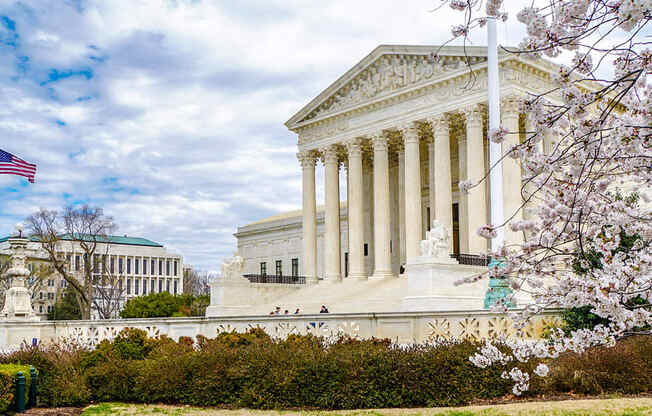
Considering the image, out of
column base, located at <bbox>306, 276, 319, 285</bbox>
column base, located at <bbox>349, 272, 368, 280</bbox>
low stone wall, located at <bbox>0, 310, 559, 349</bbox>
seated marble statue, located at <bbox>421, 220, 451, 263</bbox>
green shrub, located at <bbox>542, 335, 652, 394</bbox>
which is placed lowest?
green shrub, located at <bbox>542, 335, 652, 394</bbox>

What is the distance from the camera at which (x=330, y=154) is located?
54.2m

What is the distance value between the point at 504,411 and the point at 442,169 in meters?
34.0

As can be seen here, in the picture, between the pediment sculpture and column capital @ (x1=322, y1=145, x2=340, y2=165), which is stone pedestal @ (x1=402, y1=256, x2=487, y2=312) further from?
column capital @ (x1=322, y1=145, x2=340, y2=165)

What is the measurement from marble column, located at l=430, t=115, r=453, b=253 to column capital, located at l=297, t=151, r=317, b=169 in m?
12.8

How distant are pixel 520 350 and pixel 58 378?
41.4 ft

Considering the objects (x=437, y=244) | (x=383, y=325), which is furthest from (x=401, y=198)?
(x=383, y=325)

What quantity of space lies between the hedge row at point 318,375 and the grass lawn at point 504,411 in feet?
1.85

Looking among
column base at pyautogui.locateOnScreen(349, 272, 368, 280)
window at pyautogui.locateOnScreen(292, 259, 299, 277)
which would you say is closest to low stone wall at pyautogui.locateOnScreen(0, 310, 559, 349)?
column base at pyautogui.locateOnScreen(349, 272, 368, 280)

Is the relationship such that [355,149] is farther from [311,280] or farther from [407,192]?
[311,280]

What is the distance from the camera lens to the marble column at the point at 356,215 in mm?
51531

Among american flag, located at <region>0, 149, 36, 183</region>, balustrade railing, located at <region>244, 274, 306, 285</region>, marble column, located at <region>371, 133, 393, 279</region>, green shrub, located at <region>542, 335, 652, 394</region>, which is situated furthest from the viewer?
balustrade railing, located at <region>244, 274, 306, 285</region>

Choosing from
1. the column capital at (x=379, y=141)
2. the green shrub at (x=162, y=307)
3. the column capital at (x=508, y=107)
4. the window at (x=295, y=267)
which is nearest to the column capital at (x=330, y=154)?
the column capital at (x=379, y=141)

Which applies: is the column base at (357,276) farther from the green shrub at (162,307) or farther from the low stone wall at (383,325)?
the low stone wall at (383,325)

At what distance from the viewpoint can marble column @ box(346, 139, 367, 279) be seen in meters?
51.5
